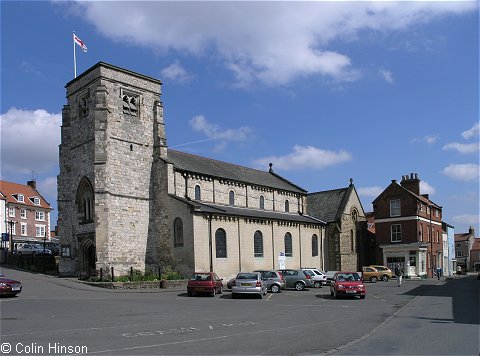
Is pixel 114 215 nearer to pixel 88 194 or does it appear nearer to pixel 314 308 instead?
pixel 88 194

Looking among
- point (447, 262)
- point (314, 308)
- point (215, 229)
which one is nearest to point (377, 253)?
point (447, 262)

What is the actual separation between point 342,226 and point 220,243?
2131 cm

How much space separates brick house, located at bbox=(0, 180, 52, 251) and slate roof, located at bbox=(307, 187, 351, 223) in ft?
135

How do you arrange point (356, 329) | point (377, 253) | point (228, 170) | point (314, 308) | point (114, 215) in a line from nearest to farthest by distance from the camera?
point (356, 329), point (314, 308), point (114, 215), point (228, 170), point (377, 253)

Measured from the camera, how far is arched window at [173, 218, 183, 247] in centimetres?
4034

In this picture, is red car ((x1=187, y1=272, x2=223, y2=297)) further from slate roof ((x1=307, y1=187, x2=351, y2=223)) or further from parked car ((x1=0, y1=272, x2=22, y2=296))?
slate roof ((x1=307, y1=187, x2=351, y2=223))

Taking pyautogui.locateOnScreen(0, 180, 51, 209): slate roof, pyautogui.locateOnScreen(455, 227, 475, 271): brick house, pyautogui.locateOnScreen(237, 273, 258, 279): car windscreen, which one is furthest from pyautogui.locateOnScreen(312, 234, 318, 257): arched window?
pyautogui.locateOnScreen(455, 227, 475, 271): brick house

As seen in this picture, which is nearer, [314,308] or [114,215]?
[314,308]

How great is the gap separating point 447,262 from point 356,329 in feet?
211

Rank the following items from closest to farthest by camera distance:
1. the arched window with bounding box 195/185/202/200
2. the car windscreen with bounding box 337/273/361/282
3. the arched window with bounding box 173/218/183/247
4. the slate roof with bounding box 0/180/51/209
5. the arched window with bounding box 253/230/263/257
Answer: the car windscreen with bounding box 337/273/361/282, the arched window with bounding box 173/218/183/247, the arched window with bounding box 195/185/202/200, the arched window with bounding box 253/230/263/257, the slate roof with bounding box 0/180/51/209

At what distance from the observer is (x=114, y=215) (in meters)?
39.2

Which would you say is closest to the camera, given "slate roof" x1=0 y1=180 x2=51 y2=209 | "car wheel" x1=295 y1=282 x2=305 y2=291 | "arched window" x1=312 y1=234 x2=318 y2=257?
"car wheel" x1=295 y1=282 x2=305 y2=291

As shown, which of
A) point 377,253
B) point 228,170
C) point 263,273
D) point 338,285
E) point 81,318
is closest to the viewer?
point 81,318

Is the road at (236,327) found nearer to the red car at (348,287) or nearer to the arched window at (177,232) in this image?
the red car at (348,287)
